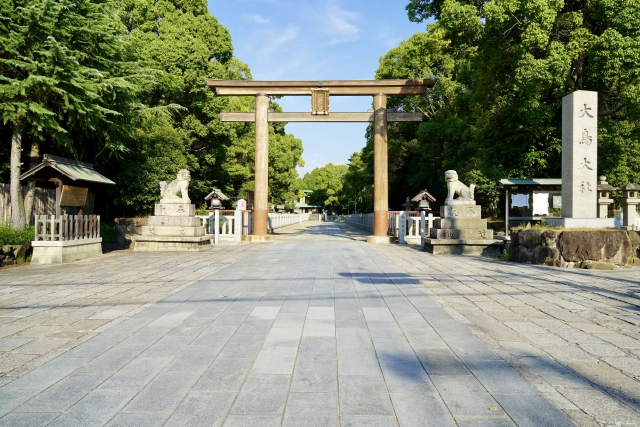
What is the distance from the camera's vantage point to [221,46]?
21.5m

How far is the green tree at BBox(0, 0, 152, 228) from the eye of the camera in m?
8.90

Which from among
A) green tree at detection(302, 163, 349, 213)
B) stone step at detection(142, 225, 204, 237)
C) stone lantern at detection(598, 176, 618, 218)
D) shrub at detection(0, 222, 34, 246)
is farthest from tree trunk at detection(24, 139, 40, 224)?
green tree at detection(302, 163, 349, 213)

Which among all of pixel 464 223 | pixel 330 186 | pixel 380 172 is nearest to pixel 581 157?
pixel 464 223

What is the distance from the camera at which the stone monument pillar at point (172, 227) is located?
12.3m

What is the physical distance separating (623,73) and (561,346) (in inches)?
558

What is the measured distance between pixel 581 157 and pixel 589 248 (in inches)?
126

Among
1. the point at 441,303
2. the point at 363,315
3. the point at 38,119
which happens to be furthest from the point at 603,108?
the point at 38,119

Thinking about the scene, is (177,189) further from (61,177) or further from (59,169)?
(59,169)

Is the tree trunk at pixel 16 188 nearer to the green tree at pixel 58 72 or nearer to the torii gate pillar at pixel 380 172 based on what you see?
the green tree at pixel 58 72

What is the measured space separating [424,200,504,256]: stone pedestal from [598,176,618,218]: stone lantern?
280 inches

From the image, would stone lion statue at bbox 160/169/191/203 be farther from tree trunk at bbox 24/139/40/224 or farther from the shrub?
the shrub

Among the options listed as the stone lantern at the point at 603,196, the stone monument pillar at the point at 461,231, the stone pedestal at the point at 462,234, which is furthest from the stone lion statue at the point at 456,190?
the stone lantern at the point at 603,196

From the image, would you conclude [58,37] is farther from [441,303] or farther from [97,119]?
[441,303]

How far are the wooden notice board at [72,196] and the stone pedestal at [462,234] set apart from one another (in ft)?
32.8
